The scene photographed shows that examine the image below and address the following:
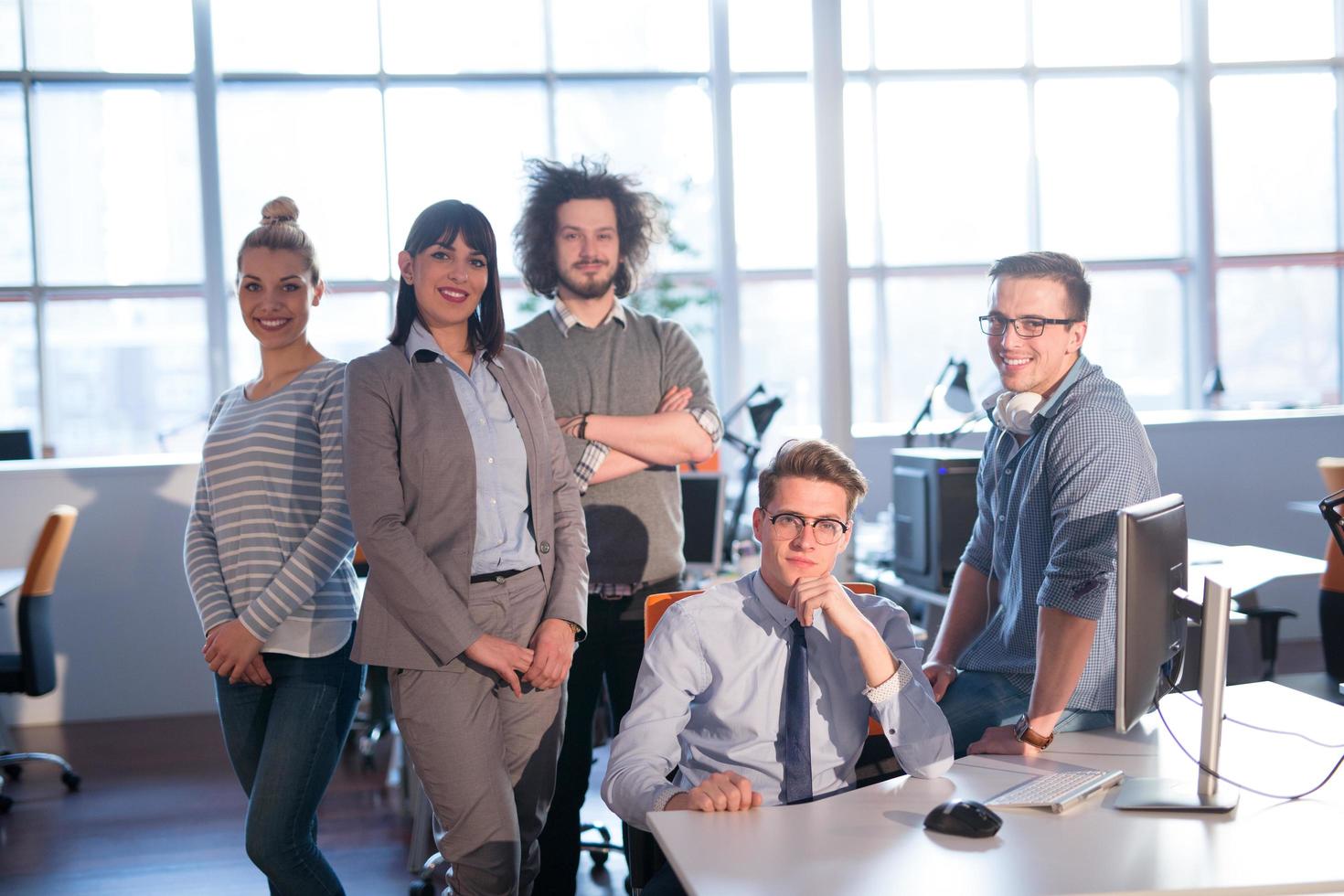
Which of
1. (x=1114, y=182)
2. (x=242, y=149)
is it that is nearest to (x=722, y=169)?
(x=1114, y=182)

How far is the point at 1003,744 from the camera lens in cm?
197

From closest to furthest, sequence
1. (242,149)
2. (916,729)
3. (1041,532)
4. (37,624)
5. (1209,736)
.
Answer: (1209,736) < (916,729) < (1041,532) < (37,624) < (242,149)

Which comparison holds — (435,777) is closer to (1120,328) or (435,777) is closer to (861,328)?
(861,328)

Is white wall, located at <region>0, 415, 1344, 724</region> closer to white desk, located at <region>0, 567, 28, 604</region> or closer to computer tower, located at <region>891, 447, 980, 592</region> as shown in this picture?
white desk, located at <region>0, 567, 28, 604</region>

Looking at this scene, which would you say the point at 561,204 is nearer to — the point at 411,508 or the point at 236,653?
the point at 411,508

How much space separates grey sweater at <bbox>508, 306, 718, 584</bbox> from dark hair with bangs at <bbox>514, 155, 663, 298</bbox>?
0.11 metres

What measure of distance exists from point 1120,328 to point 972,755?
585 centimetres

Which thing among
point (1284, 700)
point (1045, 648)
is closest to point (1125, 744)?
point (1045, 648)

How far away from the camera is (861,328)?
7016 millimetres

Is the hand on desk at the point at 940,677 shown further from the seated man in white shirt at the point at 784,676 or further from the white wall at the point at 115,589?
the white wall at the point at 115,589

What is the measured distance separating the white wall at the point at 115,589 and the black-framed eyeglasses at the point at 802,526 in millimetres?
4390

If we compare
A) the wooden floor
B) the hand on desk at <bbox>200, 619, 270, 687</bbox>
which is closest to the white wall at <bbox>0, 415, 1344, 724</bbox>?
the wooden floor

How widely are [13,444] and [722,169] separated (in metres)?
4.01

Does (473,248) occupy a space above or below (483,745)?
above
